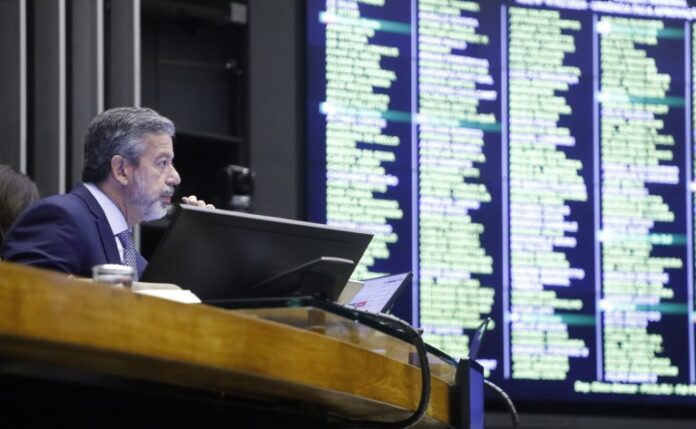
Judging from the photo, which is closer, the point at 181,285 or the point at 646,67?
the point at 181,285

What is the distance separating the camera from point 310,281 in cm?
193

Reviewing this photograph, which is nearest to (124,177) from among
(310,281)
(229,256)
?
(229,256)

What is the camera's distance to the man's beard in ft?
9.25

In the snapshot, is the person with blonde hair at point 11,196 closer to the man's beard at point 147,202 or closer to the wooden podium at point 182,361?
the man's beard at point 147,202

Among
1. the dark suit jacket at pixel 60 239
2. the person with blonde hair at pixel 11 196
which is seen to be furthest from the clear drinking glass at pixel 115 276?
the person with blonde hair at pixel 11 196

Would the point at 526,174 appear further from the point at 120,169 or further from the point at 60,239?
the point at 60,239

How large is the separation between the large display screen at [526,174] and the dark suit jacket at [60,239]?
211 cm

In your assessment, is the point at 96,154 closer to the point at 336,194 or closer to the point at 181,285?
the point at 181,285

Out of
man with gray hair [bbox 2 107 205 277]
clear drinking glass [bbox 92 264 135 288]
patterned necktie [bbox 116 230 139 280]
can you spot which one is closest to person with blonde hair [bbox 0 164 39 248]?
man with gray hair [bbox 2 107 205 277]

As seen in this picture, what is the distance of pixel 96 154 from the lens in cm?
284

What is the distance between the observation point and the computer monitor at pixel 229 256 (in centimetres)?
205

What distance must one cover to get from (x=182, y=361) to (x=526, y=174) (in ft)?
12.5

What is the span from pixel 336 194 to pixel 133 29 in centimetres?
93

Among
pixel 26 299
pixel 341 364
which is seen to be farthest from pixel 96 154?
pixel 26 299
